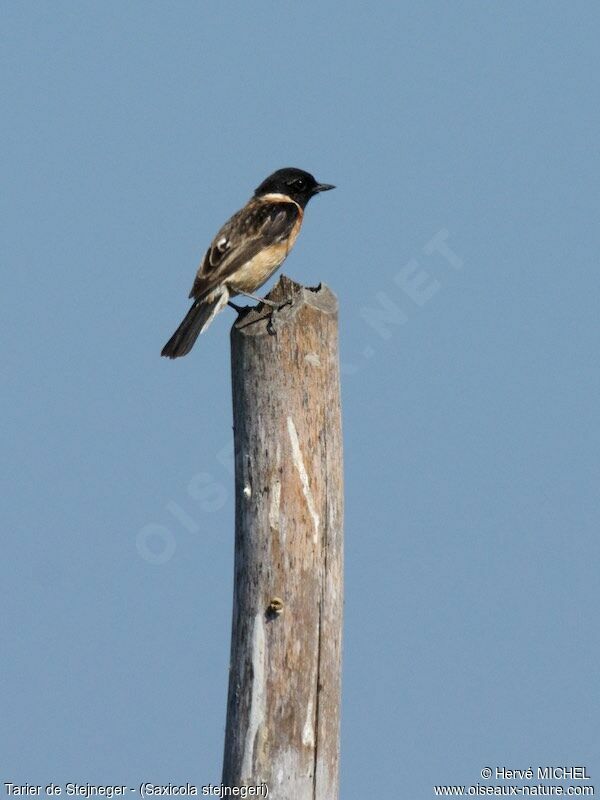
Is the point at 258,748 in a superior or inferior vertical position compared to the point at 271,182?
inferior

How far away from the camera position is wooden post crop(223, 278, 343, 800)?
5352 millimetres

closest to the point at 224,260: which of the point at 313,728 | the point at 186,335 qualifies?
the point at 186,335

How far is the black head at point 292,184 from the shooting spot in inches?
392

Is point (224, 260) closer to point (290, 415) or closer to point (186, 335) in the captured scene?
point (186, 335)

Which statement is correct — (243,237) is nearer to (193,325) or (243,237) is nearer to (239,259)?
(239,259)

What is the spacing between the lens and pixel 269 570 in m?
5.44

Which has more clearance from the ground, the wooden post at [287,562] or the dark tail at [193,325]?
the dark tail at [193,325]

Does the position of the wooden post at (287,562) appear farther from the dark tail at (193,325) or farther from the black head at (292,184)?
the black head at (292,184)

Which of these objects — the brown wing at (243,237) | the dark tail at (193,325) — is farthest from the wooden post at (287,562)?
the brown wing at (243,237)

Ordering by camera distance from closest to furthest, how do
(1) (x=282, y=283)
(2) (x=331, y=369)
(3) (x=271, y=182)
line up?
1. (2) (x=331, y=369)
2. (1) (x=282, y=283)
3. (3) (x=271, y=182)

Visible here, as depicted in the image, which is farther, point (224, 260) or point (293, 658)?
point (224, 260)

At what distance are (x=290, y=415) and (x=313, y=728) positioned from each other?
59.3 inches

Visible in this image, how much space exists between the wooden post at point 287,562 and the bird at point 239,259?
252cm

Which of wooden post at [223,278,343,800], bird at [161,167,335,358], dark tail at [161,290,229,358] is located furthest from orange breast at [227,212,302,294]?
wooden post at [223,278,343,800]
